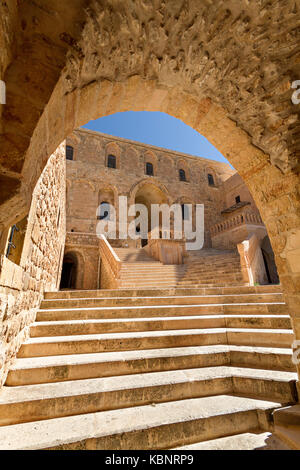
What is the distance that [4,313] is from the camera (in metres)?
1.80

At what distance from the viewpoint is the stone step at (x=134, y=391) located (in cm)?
181

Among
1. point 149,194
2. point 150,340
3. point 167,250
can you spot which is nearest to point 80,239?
point 167,250

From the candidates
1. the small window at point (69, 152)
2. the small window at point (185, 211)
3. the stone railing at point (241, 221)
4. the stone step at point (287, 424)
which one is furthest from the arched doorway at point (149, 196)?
the stone step at point (287, 424)

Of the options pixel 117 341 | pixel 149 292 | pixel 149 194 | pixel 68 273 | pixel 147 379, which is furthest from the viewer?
pixel 149 194

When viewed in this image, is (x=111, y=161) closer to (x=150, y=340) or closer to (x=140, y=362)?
(x=150, y=340)

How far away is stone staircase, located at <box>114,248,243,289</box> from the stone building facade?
13.1 ft

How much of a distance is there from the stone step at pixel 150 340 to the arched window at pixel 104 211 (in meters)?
12.8

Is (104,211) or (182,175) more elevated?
(182,175)

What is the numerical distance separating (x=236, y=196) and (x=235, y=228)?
7183 mm

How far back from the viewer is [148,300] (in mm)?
3938

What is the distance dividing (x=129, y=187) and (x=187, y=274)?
1032cm

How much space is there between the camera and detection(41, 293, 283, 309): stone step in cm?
365

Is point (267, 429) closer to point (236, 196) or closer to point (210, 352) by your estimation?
point (210, 352)

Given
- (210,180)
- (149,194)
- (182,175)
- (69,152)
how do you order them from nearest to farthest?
(69,152) → (149,194) → (182,175) → (210,180)
